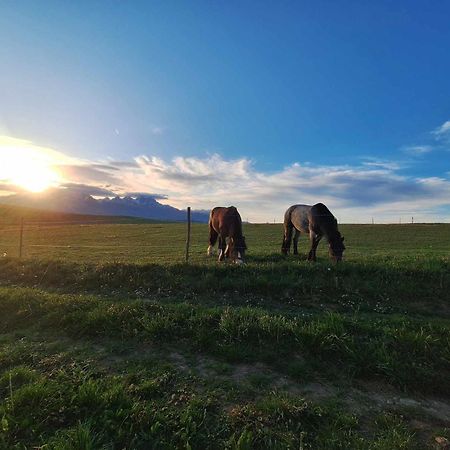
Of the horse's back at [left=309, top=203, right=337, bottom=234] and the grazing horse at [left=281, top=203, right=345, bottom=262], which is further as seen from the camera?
the horse's back at [left=309, top=203, right=337, bottom=234]

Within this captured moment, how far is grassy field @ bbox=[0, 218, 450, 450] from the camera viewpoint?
14.9 feet

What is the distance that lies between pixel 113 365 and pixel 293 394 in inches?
118

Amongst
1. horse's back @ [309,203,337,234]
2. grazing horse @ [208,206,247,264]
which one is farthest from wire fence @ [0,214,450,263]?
horse's back @ [309,203,337,234]

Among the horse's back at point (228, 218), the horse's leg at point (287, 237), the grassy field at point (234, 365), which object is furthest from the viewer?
the horse's leg at point (287, 237)

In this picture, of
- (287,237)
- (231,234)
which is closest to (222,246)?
(231,234)

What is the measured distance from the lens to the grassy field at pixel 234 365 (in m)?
4.54

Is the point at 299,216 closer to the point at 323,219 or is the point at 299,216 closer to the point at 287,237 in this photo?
the point at 287,237

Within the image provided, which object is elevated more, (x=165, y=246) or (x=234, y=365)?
(x=165, y=246)

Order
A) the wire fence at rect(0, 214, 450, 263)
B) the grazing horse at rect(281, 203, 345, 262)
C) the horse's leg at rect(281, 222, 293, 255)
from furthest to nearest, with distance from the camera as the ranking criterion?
the wire fence at rect(0, 214, 450, 263) < the horse's leg at rect(281, 222, 293, 255) < the grazing horse at rect(281, 203, 345, 262)

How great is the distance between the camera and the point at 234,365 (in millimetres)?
6355

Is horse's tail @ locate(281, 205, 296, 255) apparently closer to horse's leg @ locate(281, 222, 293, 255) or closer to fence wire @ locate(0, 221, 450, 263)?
horse's leg @ locate(281, 222, 293, 255)

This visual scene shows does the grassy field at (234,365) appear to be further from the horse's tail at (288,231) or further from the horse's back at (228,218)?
the horse's tail at (288,231)

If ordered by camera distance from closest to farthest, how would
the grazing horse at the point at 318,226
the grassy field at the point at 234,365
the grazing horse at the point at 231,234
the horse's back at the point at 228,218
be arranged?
the grassy field at the point at 234,365 < the grazing horse at the point at 318,226 < the grazing horse at the point at 231,234 < the horse's back at the point at 228,218

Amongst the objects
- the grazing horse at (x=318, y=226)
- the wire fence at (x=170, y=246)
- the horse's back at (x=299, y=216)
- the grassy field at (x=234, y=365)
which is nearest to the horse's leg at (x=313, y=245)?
the grazing horse at (x=318, y=226)
